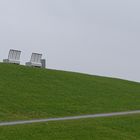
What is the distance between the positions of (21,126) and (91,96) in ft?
41.7

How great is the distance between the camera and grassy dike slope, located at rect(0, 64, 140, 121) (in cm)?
2400

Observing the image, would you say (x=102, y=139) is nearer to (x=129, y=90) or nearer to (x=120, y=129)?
(x=120, y=129)

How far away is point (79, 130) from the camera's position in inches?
751

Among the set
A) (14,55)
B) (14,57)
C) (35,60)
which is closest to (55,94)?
(14,55)

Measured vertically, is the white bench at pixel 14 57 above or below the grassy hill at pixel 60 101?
above

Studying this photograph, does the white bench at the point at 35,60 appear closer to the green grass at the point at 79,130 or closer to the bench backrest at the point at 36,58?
the bench backrest at the point at 36,58

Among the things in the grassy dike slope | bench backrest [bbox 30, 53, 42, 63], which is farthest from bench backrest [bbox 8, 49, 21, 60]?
the grassy dike slope

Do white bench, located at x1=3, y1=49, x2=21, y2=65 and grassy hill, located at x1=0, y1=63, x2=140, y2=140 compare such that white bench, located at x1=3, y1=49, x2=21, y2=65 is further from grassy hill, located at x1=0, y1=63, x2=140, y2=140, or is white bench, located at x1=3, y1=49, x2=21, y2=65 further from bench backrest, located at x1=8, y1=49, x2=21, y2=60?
grassy hill, located at x1=0, y1=63, x2=140, y2=140

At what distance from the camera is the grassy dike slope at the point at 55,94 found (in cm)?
2400

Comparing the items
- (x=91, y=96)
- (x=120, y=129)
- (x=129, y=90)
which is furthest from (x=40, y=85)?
(x=120, y=129)

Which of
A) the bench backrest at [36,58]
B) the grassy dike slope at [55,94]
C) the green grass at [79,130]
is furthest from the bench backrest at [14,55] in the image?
the green grass at [79,130]

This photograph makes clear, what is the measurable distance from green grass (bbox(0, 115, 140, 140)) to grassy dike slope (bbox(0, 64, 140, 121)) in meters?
2.46

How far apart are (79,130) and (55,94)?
34.4ft

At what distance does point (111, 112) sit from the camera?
26312mm
